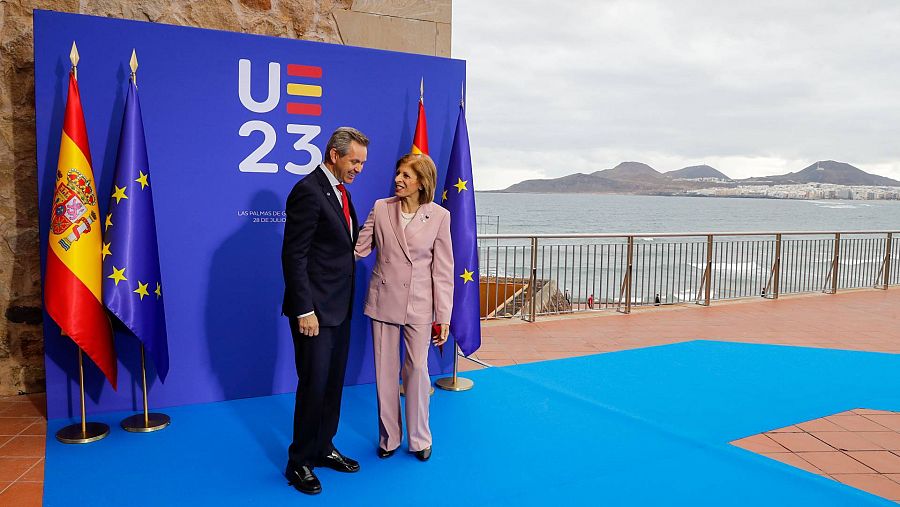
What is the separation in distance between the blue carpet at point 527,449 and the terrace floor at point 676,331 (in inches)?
20.3

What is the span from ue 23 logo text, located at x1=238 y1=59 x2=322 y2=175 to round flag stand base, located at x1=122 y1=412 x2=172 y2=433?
164cm

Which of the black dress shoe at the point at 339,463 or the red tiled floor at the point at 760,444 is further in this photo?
the red tiled floor at the point at 760,444

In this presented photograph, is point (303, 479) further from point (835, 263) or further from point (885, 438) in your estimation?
point (835, 263)

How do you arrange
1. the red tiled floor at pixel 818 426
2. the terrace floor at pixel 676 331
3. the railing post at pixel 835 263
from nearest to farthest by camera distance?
the red tiled floor at pixel 818 426, the terrace floor at pixel 676 331, the railing post at pixel 835 263

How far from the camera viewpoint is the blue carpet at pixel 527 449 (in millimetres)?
3031

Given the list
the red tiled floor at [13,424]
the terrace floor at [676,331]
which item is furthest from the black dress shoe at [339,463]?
the red tiled floor at [13,424]

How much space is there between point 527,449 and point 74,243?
9.00 ft

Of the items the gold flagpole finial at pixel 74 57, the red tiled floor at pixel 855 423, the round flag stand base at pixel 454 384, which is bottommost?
the red tiled floor at pixel 855 423

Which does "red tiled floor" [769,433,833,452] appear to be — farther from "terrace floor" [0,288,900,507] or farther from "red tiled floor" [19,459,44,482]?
"red tiled floor" [19,459,44,482]

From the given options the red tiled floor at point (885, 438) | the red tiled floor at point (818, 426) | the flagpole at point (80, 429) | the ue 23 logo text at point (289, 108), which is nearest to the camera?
the flagpole at point (80, 429)

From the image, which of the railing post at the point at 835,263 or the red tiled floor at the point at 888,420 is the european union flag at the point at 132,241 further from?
the railing post at the point at 835,263

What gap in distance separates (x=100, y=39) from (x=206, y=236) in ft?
4.26

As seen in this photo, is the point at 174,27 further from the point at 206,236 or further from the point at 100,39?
the point at 206,236

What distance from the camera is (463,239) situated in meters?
4.63
